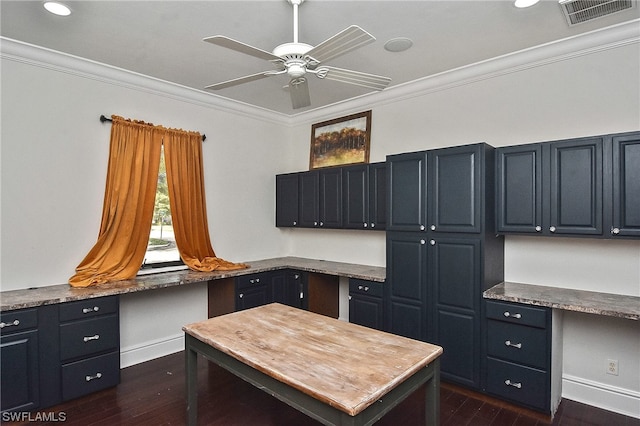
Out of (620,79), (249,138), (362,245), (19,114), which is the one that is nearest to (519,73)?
(620,79)

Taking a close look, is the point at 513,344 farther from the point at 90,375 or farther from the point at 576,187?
the point at 90,375

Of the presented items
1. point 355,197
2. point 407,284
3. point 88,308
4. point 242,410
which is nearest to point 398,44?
point 355,197

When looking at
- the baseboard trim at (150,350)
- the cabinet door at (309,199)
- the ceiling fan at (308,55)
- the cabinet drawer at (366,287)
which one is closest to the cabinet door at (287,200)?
the cabinet door at (309,199)

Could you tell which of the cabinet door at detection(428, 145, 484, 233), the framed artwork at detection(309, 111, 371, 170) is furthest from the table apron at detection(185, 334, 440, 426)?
the framed artwork at detection(309, 111, 371, 170)

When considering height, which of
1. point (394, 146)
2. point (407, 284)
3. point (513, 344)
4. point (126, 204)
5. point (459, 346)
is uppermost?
point (394, 146)

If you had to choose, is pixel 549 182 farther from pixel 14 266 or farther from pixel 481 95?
pixel 14 266

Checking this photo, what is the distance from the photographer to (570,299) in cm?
260

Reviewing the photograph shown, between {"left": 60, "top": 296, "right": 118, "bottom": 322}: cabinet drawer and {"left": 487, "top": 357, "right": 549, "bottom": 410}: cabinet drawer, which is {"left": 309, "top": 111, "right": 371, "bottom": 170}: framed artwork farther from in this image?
{"left": 60, "top": 296, "right": 118, "bottom": 322}: cabinet drawer

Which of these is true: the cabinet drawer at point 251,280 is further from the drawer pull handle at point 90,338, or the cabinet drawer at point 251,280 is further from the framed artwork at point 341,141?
the framed artwork at point 341,141

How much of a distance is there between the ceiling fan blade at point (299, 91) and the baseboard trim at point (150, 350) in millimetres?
2910

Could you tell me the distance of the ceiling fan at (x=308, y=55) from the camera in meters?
1.80

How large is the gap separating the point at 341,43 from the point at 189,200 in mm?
2792

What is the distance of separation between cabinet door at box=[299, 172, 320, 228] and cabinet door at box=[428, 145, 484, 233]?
1.70 meters

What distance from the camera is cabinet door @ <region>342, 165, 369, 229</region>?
13.2ft
